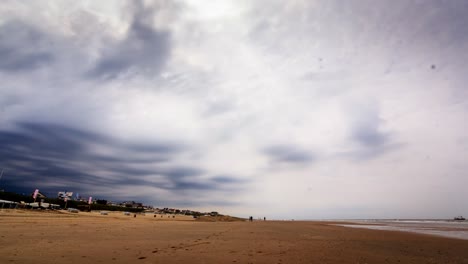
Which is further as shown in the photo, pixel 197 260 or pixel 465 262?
pixel 465 262

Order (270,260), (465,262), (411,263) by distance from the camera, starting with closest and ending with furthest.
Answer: (270,260), (411,263), (465,262)

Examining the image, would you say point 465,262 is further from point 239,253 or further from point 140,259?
point 140,259

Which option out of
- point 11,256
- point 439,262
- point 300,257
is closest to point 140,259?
point 11,256

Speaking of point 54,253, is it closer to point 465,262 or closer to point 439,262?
point 439,262

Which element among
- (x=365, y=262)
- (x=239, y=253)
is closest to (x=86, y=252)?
(x=239, y=253)

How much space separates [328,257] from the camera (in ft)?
32.9

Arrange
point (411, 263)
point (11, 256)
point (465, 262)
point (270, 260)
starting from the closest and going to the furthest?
point (11, 256) → point (270, 260) → point (411, 263) → point (465, 262)

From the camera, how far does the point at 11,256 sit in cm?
824

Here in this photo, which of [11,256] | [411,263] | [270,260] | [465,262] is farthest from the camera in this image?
[465,262]

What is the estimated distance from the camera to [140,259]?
8250 millimetres

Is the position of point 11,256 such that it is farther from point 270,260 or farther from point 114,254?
point 270,260

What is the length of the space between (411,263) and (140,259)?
10.1 metres

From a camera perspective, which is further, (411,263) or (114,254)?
(411,263)

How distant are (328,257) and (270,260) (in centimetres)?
278
